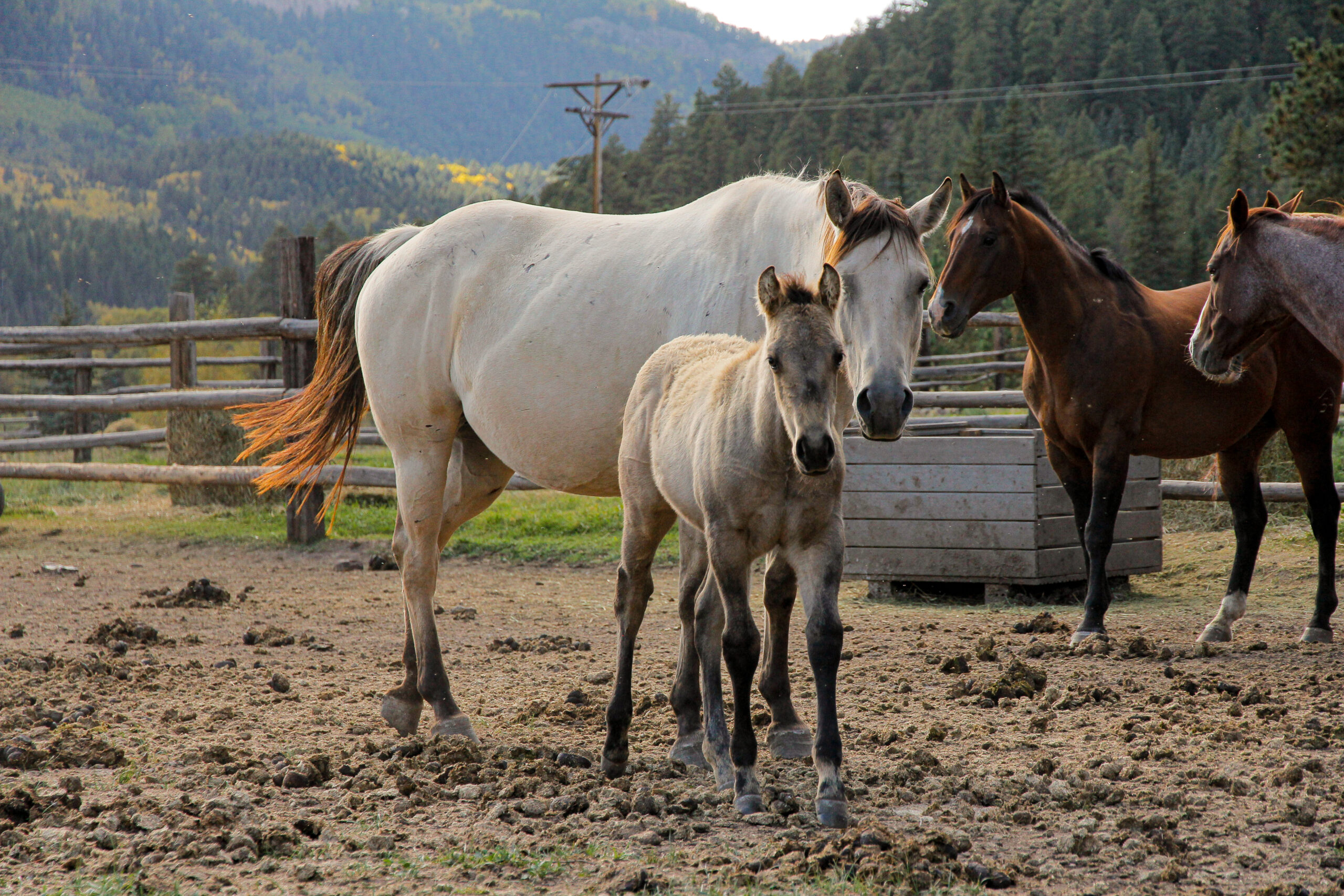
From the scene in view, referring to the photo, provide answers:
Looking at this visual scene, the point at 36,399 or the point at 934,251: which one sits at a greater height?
the point at 934,251

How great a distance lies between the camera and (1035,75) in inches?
3733

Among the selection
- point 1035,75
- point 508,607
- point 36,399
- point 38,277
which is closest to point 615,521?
point 508,607

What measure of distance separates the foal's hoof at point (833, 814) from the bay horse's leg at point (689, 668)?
25.7 inches

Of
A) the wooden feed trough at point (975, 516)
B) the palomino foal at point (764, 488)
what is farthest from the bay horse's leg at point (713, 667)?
the wooden feed trough at point (975, 516)

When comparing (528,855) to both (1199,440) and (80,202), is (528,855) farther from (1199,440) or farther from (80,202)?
(80,202)

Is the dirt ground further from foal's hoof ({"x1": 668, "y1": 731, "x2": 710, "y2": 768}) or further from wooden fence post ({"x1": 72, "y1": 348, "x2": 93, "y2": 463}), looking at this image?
wooden fence post ({"x1": 72, "y1": 348, "x2": 93, "y2": 463})

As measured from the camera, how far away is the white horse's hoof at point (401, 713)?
160 inches

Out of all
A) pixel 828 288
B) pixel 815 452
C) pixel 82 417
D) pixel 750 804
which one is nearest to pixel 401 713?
pixel 750 804

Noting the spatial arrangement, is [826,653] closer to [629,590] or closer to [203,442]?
[629,590]

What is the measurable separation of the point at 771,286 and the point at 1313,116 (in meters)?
20.3

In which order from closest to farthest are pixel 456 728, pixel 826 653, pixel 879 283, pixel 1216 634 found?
pixel 826 653
pixel 879 283
pixel 456 728
pixel 1216 634

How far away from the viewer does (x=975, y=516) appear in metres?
6.50

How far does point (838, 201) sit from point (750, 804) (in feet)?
5.79

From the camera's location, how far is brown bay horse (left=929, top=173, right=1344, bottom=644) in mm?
5363
